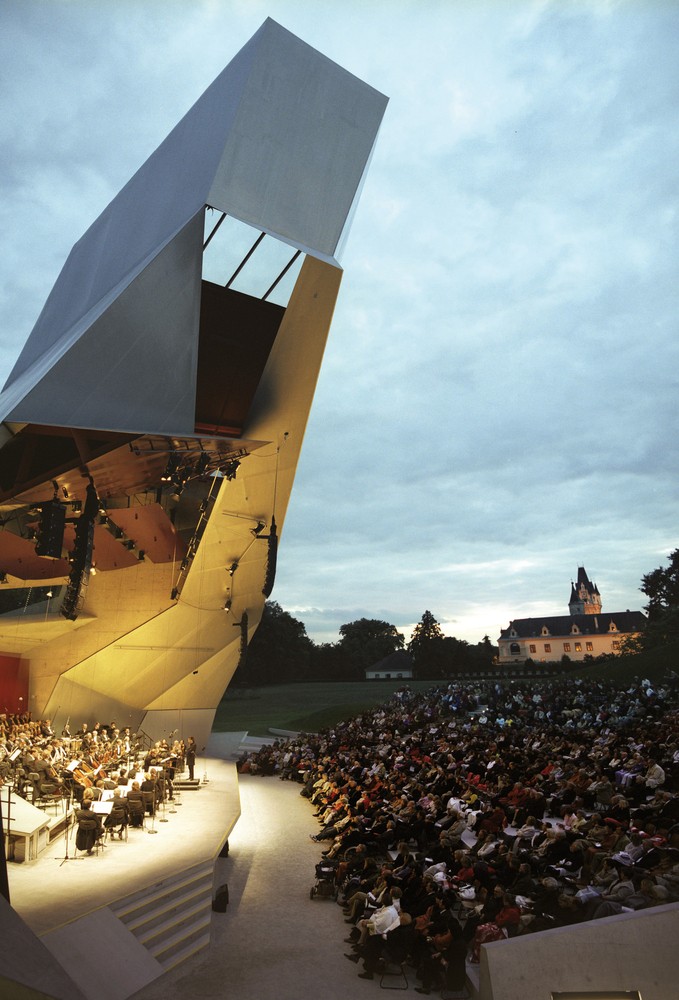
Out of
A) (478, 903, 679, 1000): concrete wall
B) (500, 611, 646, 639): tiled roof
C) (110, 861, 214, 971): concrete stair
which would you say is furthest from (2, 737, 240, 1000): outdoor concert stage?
(500, 611, 646, 639): tiled roof

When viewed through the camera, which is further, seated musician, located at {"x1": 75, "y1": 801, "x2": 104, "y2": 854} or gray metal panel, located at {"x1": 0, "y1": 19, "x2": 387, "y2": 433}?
seated musician, located at {"x1": 75, "y1": 801, "x2": 104, "y2": 854}

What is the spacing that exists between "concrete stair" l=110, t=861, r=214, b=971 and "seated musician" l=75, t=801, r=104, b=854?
196cm

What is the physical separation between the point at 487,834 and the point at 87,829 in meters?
6.91

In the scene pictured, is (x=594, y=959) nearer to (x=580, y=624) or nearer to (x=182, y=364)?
(x=182, y=364)

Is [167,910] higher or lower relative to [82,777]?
lower

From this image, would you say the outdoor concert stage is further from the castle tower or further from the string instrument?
the castle tower

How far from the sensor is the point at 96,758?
14906mm

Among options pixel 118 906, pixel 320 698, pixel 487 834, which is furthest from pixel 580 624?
pixel 118 906

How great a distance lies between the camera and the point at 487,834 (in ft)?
33.5

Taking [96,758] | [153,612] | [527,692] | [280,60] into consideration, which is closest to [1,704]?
[153,612]

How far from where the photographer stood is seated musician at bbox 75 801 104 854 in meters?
10.4

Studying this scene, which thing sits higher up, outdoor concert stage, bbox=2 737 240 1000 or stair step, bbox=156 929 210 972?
outdoor concert stage, bbox=2 737 240 1000

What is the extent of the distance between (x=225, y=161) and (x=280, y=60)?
9.10 feet

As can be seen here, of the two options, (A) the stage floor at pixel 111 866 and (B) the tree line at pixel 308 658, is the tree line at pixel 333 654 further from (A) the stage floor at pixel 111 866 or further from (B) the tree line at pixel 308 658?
(A) the stage floor at pixel 111 866
